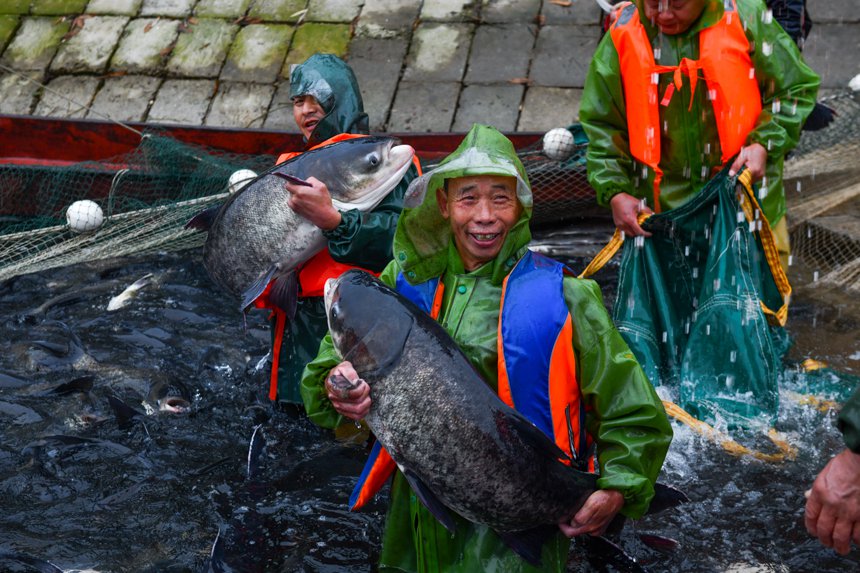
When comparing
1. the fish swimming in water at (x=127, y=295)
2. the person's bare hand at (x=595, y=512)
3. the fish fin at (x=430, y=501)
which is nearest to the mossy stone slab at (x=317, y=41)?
the fish swimming in water at (x=127, y=295)

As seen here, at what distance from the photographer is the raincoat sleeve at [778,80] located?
5.32 m

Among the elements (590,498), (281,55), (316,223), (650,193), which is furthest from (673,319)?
(281,55)

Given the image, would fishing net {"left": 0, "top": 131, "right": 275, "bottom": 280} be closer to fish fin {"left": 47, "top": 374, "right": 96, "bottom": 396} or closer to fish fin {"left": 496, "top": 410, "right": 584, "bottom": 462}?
fish fin {"left": 47, "top": 374, "right": 96, "bottom": 396}

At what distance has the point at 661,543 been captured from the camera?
4586mm

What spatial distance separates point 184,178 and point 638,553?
5122 millimetres

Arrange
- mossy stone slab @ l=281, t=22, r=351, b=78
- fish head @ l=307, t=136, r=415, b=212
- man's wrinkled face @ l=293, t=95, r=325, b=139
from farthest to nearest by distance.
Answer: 1. mossy stone slab @ l=281, t=22, r=351, b=78
2. man's wrinkled face @ l=293, t=95, r=325, b=139
3. fish head @ l=307, t=136, r=415, b=212

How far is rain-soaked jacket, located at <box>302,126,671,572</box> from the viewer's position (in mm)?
3326

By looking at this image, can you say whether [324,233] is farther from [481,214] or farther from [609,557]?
[609,557]

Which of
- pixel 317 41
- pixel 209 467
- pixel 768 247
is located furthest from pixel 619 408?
pixel 317 41

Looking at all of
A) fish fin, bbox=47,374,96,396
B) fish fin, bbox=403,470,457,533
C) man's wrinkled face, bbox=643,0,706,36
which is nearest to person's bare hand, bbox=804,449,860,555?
fish fin, bbox=403,470,457,533

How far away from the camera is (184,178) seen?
8.40 metres

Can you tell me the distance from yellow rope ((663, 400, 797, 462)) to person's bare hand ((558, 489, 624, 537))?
217 cm

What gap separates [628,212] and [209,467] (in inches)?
98.9

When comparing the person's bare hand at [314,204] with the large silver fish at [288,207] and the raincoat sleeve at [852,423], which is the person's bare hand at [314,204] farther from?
the raincoat sleeve at [852,423]
